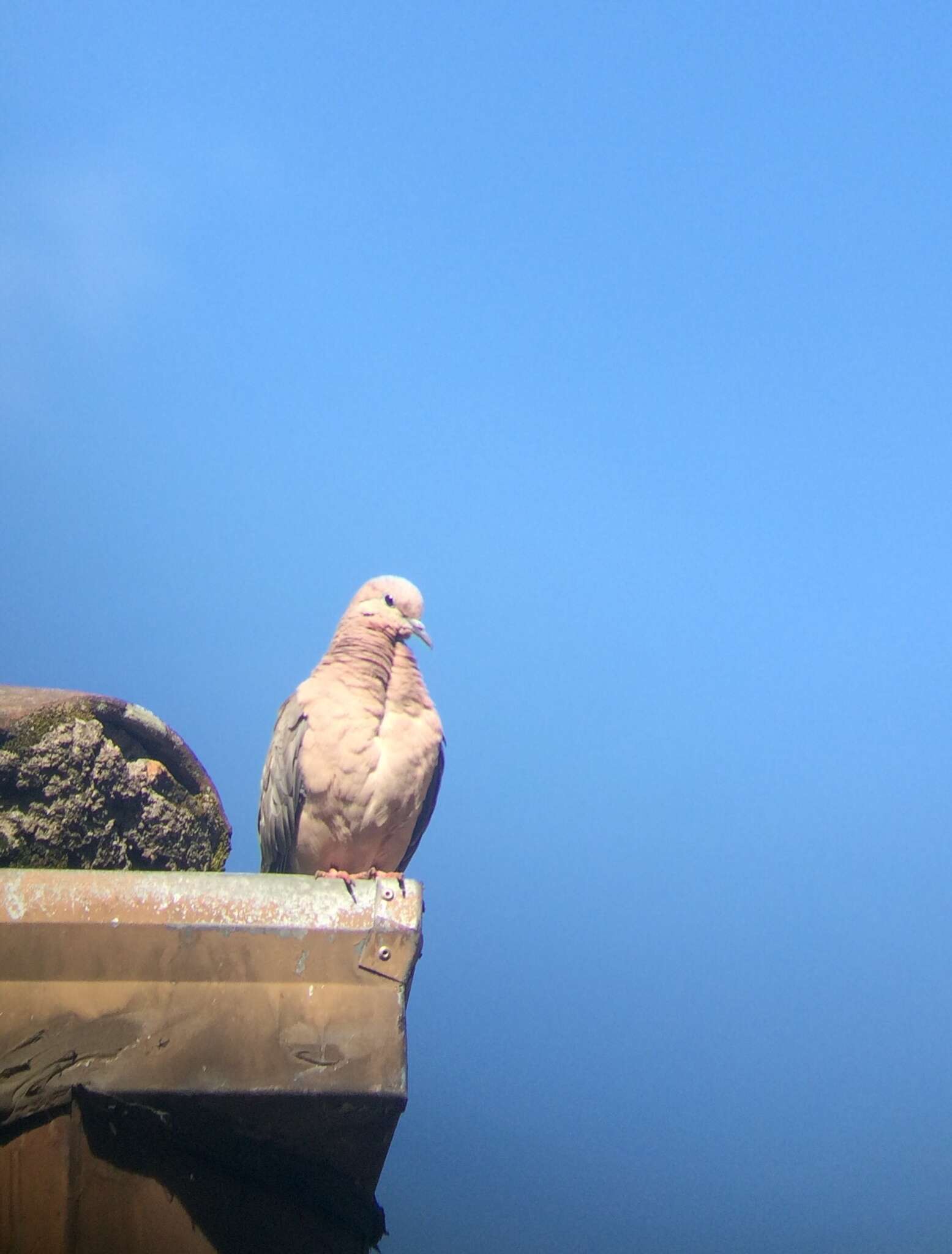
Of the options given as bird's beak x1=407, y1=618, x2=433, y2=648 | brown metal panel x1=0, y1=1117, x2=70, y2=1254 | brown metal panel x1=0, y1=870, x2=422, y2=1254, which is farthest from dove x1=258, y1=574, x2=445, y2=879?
brown metal panel x1=0, y1=1117, x2=70, y2=1254

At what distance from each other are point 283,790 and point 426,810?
22.3 inches

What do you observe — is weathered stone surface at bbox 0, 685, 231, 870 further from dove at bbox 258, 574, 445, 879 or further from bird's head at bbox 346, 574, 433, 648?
bird's head at bbox 346, 574, 433, 648

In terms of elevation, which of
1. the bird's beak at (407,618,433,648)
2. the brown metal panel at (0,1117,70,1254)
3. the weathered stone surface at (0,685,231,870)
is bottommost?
the brown metal panel at (0,1117,70,1254)

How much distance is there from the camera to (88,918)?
2988 millimetres

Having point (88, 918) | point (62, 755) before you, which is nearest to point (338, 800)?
point (62, 755)

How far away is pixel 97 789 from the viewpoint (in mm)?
3650

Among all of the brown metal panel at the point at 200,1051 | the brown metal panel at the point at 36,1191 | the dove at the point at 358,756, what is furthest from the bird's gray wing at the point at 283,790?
the brown metal panel at the point at 36,1191

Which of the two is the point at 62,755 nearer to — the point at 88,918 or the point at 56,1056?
the point at 88,918

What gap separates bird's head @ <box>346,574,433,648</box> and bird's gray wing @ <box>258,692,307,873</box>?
1.39 feet

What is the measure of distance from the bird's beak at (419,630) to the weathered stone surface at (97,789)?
1.03 m

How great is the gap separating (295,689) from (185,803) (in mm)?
796

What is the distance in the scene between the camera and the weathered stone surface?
350 centimetres

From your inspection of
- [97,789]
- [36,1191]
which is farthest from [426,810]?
[36,1191]

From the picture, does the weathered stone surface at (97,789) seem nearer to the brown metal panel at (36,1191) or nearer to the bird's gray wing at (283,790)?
the bird's gray wing at (283,790)
